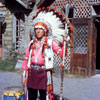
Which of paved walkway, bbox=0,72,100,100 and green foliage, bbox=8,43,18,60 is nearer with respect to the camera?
paved walkway, bbox=0,72,100,100

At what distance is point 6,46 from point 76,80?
5.93 meters

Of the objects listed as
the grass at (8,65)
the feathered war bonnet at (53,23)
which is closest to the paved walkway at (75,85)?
the grass at (8,65)

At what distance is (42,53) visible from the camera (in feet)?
14.5

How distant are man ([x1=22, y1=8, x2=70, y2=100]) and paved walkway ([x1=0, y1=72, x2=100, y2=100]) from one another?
2402 mm

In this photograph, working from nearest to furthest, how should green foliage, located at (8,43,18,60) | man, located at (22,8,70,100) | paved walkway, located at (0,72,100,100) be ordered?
man, located at (22,8,70,100) → paved walkway, located at (0,72,100,100) → green foliage, located at (8,43,18,60)

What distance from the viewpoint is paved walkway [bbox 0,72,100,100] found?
698 centimetres

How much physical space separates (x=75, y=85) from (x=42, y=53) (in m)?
4.31

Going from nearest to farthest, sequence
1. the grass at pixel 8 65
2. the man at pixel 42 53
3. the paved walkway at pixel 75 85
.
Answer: the man at pixel 42 53 < the paved walkway at pixel 75 85 < the grass at pixel 8 65

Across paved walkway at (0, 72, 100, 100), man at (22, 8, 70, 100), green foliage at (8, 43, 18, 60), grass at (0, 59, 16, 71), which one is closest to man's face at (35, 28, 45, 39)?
man at (22, 8, 70, 100)

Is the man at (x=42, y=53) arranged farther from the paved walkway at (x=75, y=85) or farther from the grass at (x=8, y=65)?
the grass at (x=8, y=65)

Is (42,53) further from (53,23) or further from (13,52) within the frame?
(13,52)

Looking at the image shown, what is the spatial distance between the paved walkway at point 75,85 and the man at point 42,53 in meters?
2.40

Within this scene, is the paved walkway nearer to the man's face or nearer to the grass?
the grass

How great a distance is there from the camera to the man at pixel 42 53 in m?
4.39
